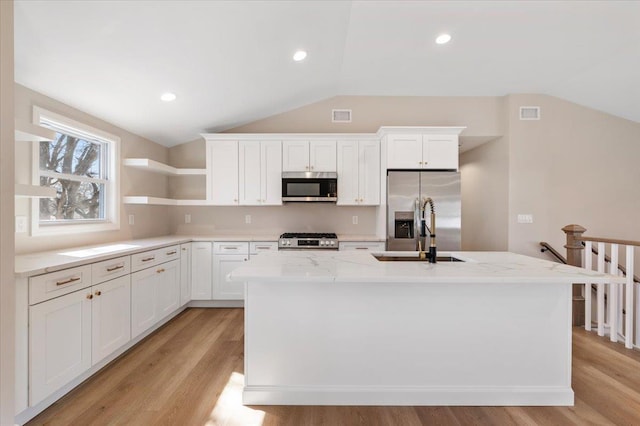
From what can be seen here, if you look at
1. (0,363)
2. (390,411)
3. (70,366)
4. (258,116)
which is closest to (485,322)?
(390,411)

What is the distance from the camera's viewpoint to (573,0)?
2658 millimetres

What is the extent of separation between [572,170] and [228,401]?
5.09 m

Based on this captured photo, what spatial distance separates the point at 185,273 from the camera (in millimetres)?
3791

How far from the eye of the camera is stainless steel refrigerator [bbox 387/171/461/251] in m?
3.83

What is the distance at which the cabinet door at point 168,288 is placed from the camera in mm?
3193

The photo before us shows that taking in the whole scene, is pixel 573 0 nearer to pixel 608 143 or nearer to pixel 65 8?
pixel 608 143

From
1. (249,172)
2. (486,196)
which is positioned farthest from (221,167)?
(486,196)

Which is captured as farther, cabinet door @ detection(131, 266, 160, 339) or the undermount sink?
cabinet door @ detection(131, 266, 160, 339)

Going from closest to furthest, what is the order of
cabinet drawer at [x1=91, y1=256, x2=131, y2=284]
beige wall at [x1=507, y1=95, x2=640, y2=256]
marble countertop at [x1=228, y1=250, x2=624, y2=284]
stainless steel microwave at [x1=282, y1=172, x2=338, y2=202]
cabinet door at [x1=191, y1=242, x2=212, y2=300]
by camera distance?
marble countertop at [x1=228, y1=250, x2=624, y2=284] → cabinet drawer at [x1=91, y1=256, x2=131, y2=284] → cabinet door at [x1=191, y1=242, x2=212, y2=300] → stainless steel microwave at [x1=282, y1=172, x2=338, y2=202] → beige wall at [x1=507, y1=95, x2=640, y2=256]

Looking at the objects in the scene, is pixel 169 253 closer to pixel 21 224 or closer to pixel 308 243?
pixel 21 224

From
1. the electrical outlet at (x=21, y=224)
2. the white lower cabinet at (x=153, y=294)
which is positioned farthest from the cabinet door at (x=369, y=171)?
the electrical outlet at (x=21, y=224)

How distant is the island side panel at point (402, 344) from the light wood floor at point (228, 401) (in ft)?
0.29

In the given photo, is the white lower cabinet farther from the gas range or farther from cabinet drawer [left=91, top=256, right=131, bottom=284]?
the gas range

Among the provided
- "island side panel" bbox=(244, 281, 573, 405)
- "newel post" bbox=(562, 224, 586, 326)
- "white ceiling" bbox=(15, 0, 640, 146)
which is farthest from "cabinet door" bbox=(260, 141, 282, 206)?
"newel post" bbox=(562, 224, 586, 326)
